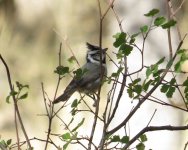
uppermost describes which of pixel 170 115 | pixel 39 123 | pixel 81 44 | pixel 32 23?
pixel 32 23

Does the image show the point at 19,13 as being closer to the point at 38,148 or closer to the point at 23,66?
the point at 23,66

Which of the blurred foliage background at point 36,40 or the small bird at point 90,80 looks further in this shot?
the blurred foliage background at point 36,40

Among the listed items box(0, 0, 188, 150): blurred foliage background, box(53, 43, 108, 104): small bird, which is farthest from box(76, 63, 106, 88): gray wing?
box(0, 0, 188, 150): blurred foliage background

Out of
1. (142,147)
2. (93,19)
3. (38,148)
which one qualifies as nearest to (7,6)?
(93,19)

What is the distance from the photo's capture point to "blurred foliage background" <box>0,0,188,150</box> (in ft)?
12.0

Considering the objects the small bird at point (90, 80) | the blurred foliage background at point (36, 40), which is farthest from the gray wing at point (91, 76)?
the blurred foliage background at point (36, 40)

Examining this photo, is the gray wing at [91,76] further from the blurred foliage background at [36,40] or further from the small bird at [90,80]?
the blurred foliage background at [36,40]

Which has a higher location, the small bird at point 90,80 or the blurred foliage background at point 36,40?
the blurred foliage background at point 36,40

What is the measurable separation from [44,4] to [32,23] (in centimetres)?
16

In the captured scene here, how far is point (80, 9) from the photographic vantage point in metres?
3.62

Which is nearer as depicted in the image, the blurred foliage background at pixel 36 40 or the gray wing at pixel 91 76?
the gray wing at pixel 91 76

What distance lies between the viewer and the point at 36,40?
382 cm

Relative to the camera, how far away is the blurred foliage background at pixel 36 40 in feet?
12.0

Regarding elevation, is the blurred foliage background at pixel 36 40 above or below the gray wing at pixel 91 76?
above
